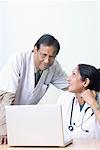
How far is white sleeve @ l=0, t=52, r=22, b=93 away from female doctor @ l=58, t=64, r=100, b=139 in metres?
0.39

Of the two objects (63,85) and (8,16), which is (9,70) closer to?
(63,85)

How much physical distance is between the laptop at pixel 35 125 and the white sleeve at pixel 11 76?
41 cm

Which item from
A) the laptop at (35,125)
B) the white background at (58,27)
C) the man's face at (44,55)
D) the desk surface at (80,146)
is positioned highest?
the white background at (58,27)

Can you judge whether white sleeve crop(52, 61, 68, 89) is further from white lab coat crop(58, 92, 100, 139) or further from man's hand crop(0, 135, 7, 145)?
man's hand crop(0, 135, 7, 145)

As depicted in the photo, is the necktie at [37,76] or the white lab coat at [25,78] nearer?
the white lab coat at [25,78]

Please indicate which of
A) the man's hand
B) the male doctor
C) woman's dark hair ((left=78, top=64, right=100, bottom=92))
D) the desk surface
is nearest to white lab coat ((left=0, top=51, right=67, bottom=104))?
the male doctor

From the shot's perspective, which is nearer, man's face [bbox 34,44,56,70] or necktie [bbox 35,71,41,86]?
man's face [bbox 34,44,56,70]

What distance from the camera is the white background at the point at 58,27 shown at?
2951 millimetres

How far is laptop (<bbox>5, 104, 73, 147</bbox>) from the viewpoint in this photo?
1622mm

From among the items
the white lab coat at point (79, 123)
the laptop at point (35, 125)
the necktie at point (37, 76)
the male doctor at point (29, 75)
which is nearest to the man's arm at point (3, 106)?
the male doctor at point (29, 75)

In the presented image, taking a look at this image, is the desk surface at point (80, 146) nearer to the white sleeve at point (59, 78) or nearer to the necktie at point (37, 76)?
the necktie at point (37, 76)

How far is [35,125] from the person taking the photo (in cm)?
165

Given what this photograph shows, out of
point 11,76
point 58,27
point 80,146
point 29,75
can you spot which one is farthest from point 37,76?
point 58,27

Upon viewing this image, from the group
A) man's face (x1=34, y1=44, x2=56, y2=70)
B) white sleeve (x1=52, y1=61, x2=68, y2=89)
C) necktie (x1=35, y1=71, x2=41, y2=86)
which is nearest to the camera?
A: man's face (x1=34, y1=44, x2=56, y2=70)
